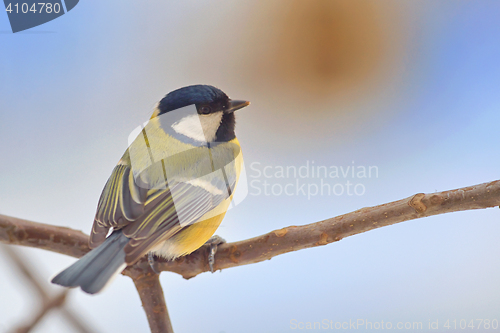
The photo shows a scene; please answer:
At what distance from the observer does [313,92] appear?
108cm

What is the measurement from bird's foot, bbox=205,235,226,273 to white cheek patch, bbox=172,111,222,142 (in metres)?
0.17

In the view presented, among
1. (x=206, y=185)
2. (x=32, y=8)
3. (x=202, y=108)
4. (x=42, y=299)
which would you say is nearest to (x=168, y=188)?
(x=206, y=185)

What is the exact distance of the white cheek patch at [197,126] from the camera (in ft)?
2.26

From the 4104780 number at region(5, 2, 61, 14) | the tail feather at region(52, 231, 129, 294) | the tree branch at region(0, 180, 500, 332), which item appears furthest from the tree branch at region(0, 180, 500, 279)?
the 4104780 number at region(5, 2, 61, 14)

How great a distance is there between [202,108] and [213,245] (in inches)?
8.9

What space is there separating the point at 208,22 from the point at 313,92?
0.32 meters

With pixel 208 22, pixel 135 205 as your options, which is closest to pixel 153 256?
pixel 135 205

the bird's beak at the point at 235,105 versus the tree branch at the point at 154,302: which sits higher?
the bird's beak at the point at 235,105

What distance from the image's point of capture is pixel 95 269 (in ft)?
1.53

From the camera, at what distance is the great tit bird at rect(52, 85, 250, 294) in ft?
1.61

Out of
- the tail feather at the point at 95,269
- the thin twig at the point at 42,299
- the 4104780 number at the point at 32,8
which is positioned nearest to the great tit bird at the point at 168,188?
the tail feather at the point at 95,269

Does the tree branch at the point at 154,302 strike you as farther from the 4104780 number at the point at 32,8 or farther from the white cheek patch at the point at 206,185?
the 4104780 number at the point at 32,8

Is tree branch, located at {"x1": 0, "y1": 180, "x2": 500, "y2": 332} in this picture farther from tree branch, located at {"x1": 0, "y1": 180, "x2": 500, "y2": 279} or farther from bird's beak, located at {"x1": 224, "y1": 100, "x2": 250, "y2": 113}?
bird's beak, located at {"x1": 224, "y1": 100, "x2": 250, "y2": 113}

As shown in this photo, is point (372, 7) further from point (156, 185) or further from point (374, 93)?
point (156, 185)
